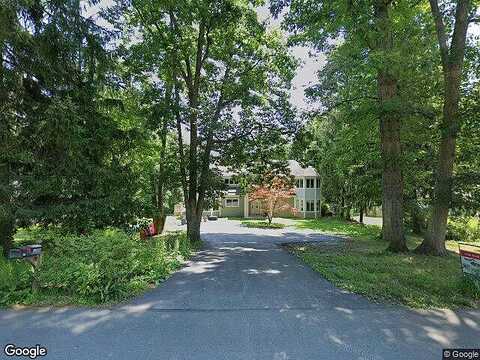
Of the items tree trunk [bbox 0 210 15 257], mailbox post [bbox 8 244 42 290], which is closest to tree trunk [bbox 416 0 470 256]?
mailbox post [bbox 8 244 42 290]

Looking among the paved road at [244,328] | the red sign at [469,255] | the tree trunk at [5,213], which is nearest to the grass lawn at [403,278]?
the red sign at [469,255]

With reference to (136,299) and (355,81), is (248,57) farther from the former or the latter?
(136,299)

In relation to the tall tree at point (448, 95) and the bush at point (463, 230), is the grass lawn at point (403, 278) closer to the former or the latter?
the tall tree at point (448, 95)

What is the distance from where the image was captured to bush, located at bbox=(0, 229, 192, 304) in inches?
231

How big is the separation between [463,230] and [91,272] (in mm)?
20791

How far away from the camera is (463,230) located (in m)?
19.7

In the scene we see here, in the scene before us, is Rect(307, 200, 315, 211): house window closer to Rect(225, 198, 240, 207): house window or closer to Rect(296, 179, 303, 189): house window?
Rect(296, 179, 303, 189): house window

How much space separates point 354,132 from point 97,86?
9.91 m

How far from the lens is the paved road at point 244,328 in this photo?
3986 millimetres

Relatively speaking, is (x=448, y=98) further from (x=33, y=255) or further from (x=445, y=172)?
(x=33, y=255)

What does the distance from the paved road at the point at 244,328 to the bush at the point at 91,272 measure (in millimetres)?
468

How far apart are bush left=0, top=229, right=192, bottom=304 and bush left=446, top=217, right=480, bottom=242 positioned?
1836 centimetres

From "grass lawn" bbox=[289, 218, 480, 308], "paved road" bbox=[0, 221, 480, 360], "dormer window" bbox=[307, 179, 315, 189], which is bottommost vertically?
"paved road" bbox=[0, 221, 480, 360]

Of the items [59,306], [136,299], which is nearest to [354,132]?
[136,299]
